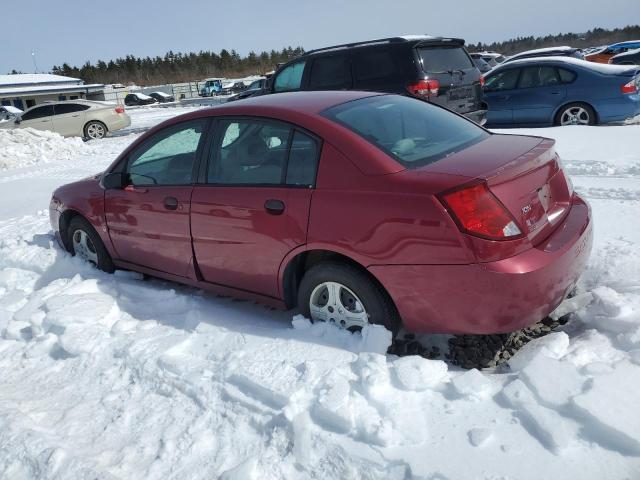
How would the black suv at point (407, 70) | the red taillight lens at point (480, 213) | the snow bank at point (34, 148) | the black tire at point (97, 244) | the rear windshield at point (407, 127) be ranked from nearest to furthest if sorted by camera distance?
the red taillight lens at point (480, 213) < the rear windshield at point (407, 127) < the black tire at point (97, 244) < the black suv at point (407, 70) < the snow bank at point (34, 148)

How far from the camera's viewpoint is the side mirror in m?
4.26

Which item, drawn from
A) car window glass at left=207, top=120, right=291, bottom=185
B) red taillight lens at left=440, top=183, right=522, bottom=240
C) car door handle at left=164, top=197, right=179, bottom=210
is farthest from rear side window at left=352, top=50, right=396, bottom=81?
red taillight lens at left=440, top=183, right=522, bottom=240

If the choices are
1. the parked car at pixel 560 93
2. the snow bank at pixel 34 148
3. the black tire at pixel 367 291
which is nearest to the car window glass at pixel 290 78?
the parked car at pixel 560 93

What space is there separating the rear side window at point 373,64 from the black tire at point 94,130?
12242mm

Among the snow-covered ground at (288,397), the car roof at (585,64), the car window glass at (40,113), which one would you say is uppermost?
the car roof at (585,64)

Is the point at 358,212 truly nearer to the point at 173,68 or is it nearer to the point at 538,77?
the point at 538,77

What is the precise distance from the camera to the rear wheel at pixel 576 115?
31.6ft

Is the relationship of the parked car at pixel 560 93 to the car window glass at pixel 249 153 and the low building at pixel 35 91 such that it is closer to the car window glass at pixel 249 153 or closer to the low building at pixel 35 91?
the car window glass at pixel 249 153

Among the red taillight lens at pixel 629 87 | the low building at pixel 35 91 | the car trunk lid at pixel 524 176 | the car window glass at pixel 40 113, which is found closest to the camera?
the car trunk lid at pixel 524 176

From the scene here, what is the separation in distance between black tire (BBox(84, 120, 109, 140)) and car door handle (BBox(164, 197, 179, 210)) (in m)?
15.8

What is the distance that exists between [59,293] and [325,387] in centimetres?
253

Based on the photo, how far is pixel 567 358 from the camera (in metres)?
2.75

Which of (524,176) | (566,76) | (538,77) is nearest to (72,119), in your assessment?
(538,77)

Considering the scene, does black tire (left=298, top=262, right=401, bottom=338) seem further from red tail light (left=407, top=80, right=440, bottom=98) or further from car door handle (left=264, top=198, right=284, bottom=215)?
red tail light (left=407, top=80, right=440, bottom=98)
